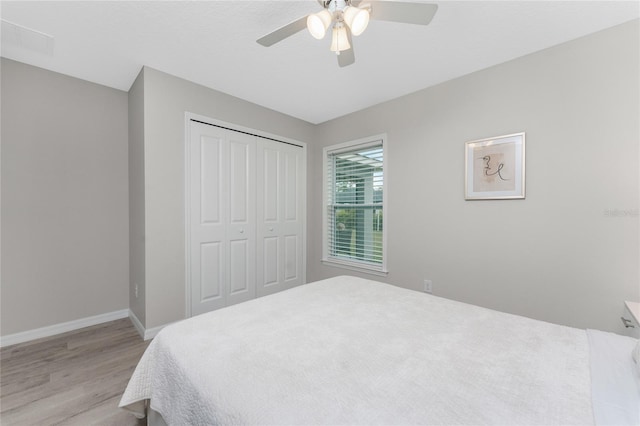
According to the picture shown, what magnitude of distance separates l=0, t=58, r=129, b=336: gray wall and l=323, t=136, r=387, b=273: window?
2.51 metres

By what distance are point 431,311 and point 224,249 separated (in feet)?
7.54

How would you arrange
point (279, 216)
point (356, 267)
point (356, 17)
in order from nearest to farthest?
point (356, 17) → point (356, 267) → point (279, 216)

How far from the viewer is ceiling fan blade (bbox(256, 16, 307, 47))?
1.52 m

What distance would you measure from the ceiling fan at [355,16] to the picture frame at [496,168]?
1.47 m

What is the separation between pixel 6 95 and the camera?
2355 millimetres

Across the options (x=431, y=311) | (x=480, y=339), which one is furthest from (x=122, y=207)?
(x=480, y=339)

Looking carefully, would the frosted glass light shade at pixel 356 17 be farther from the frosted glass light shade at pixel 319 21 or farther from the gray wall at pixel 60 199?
the gray wall at pixel 60 199

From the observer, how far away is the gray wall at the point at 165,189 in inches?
98.0

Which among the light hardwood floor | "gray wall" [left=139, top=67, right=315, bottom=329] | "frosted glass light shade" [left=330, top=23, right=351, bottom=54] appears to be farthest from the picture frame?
the light hardwood floor

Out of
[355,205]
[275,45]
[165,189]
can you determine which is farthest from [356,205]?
[165,189]

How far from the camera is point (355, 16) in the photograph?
4.53 feet

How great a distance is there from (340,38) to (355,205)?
227 centimetres

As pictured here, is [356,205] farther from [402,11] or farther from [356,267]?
[402,11]

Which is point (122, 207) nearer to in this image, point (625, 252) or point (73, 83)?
point (73, 83)
